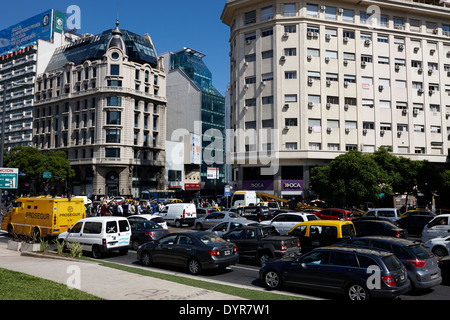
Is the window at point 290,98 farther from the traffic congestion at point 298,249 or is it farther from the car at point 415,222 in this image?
the car at point 415,222

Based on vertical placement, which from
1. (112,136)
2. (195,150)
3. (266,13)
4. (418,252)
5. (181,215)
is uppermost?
(266,13)

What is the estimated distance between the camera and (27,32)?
9000 centimetres

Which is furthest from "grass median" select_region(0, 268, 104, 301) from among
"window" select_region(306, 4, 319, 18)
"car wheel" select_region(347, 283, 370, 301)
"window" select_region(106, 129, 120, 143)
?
"window" select_region(106, 129, 120, 143)

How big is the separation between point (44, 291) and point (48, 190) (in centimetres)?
7299

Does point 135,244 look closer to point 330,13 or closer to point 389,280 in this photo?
point 389,280

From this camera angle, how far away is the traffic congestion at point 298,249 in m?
8.38

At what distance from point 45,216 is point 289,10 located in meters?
37.8

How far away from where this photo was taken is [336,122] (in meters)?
43.2

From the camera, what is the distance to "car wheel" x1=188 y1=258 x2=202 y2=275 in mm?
11734

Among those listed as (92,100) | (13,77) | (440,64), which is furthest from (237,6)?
(13,77)

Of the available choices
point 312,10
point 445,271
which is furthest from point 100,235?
point 312,10

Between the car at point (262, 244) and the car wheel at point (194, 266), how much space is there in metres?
2.57

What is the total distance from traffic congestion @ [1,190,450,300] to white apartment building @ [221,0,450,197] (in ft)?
66.0

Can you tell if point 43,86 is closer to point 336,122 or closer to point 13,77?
point 13,77
